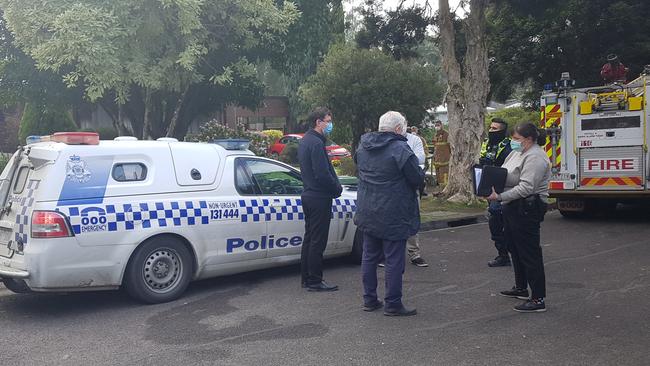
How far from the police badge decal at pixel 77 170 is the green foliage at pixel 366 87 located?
1457 cm

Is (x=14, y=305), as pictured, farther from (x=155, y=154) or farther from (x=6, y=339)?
(x=155, y=154)

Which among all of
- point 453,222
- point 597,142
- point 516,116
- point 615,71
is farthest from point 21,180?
point 516,116

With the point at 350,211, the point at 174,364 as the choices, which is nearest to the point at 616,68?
the point at 350,211

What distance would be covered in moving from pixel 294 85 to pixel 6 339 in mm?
32170

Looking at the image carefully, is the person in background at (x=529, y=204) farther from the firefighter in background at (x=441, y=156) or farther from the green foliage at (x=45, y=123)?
the green foliage at (x=45, y=123)

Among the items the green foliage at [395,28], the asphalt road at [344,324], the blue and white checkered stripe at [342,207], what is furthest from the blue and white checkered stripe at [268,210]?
the green foliage at [395,28]

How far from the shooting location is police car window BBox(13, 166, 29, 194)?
252 inches

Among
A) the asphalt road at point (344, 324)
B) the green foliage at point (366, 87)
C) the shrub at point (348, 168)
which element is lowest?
the asphalt road at point (344, 324)

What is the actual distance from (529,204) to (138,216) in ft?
11.6

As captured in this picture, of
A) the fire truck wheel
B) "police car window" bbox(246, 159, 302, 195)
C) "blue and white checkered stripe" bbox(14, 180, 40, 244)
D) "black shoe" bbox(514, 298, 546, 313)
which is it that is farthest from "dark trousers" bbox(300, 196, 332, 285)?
the fire truck wheel

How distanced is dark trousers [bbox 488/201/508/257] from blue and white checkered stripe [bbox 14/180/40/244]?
488cm

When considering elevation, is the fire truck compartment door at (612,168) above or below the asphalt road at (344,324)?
above

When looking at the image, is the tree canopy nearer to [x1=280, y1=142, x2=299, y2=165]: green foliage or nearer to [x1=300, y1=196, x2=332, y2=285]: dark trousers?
[x1=300, y1=196, x2=332, y2=285]: dark trousers

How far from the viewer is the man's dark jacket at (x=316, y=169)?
6.83 metres
